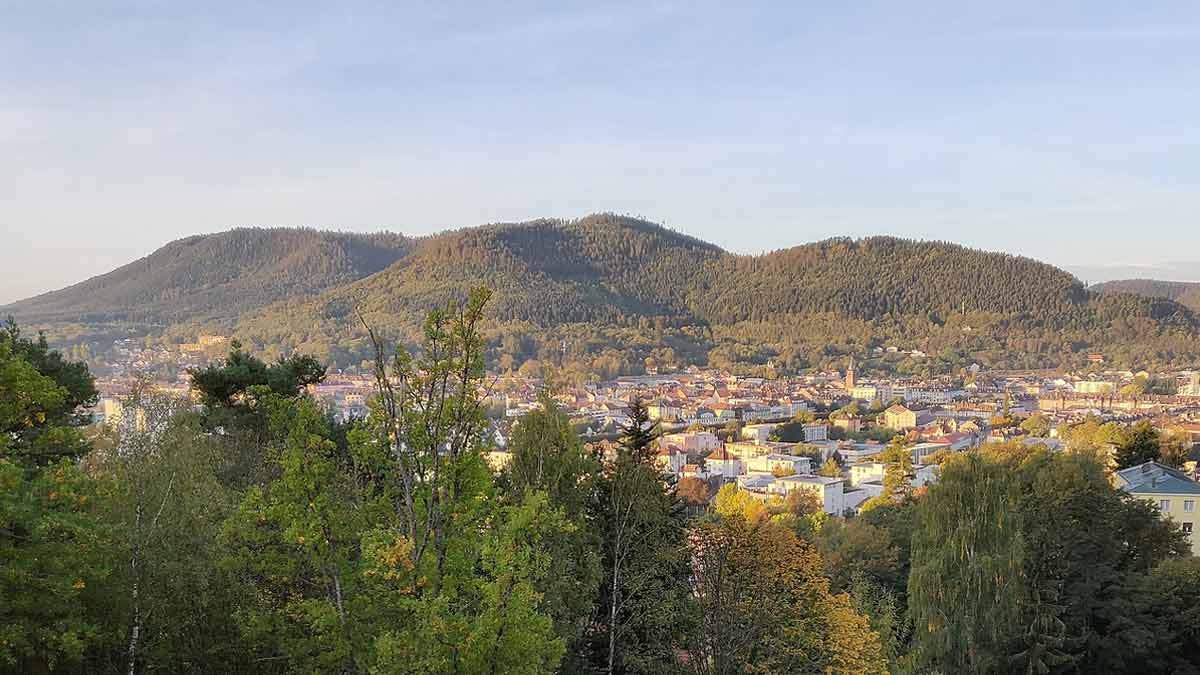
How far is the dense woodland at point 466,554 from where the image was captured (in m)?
5.59

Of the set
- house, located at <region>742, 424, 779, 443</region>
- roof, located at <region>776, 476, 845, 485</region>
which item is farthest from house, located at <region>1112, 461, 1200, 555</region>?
house, located at <region>742, 424, 779, 443</region>

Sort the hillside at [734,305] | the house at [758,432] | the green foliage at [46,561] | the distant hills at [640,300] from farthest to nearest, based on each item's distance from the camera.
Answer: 1. the hillside at [734,305]
2. the distant hills at [640,300]
3. the house at [758,432]
4. the green foliage at [46,561]

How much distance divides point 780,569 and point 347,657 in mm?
8850

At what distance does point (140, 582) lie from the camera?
7.23m

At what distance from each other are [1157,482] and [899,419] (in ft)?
182

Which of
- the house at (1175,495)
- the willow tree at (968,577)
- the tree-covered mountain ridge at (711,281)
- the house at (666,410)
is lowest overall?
the house at (666,410)

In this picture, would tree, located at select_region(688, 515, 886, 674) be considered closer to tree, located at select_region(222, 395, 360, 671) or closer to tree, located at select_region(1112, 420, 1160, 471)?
tree, located at select_region(222, 395, 360, 671)

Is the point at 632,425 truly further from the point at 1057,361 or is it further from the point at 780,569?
the point at 1057,361

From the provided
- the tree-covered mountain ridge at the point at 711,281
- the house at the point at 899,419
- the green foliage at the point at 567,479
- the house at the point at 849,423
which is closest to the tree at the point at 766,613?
the green foliage at the point at 567,479

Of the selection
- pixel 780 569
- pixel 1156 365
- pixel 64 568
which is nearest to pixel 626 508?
pixel 780 569

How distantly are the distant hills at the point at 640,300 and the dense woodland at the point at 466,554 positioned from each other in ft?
276

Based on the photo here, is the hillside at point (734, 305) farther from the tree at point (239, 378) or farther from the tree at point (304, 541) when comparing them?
the tree at point (304, 541)

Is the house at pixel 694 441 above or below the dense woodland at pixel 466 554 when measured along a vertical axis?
below

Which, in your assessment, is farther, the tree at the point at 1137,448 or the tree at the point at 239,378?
the tree at the point at 1137,448
